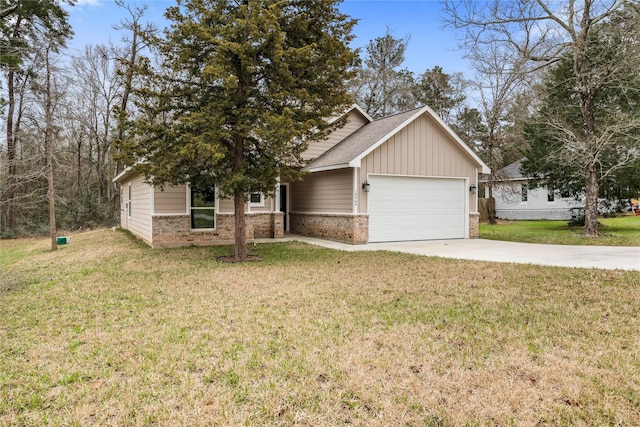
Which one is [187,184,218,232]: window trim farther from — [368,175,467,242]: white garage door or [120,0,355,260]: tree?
[368,175,467,242]: white garage door

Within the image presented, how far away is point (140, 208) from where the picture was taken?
15.3 m

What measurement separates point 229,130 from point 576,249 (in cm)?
993

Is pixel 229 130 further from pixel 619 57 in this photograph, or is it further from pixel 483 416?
pixel 619 57

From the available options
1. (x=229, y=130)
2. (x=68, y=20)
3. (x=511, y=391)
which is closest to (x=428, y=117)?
(x=229, y=130)

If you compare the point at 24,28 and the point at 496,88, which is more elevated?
the point at 24,28

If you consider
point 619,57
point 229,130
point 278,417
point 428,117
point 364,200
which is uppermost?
point 619,57

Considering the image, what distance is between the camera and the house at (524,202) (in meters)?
26.4

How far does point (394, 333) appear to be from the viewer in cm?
452

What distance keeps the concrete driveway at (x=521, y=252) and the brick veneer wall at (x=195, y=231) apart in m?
2.34

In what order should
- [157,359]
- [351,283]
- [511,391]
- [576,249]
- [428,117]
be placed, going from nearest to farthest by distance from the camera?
[511,391]
[157,359]
[351,283]
[576,249]
[428,117]

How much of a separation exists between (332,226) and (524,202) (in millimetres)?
19730

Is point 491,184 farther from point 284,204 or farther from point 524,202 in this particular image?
point 284,204

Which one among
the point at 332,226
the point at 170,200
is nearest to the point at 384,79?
the point at 332,226

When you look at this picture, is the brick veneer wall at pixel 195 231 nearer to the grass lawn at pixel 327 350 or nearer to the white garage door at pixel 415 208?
the white garage door at pixel 415 208
